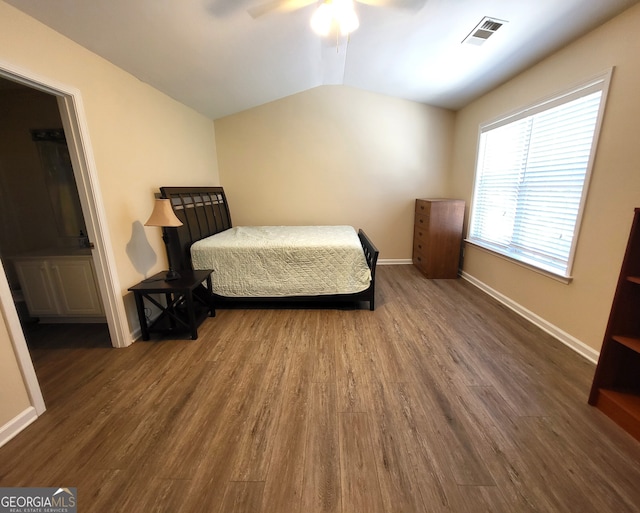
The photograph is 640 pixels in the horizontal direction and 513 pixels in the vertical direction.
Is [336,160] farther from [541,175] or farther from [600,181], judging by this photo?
[600,181]

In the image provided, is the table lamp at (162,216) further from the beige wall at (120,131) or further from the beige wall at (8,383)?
the beige wall at (8,383)

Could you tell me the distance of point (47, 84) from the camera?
1.65 metres

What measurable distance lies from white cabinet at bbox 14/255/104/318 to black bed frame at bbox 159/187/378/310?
2.31 ft

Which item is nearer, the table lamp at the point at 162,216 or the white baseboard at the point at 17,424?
the white baseboard at the point at 17,424

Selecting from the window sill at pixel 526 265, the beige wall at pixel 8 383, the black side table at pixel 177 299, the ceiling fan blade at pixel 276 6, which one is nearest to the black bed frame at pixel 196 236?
the black side table at pixel 177 299

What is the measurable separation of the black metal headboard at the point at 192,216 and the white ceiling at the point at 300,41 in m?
1.08

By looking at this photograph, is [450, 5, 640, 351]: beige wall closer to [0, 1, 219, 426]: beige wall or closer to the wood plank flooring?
the wood plank flooring

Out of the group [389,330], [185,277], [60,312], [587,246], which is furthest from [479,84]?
[60,312]

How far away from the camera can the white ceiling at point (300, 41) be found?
1.76 m

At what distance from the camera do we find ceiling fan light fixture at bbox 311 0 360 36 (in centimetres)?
184

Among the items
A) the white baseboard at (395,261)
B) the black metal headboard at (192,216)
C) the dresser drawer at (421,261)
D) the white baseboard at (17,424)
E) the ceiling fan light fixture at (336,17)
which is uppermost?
the ceiling fan light fixture at (336,17)

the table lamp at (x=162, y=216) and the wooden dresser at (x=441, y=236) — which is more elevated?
the table lamp at (x=162, y=216)

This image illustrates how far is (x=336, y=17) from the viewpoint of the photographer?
7.06 ft

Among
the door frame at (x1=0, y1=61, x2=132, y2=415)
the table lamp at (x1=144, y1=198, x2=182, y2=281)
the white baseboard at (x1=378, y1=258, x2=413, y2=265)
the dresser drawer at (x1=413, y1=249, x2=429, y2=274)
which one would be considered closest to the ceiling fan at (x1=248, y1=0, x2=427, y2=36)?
the door frame at (x1=0, y1=61, x2=132, y2=415)
